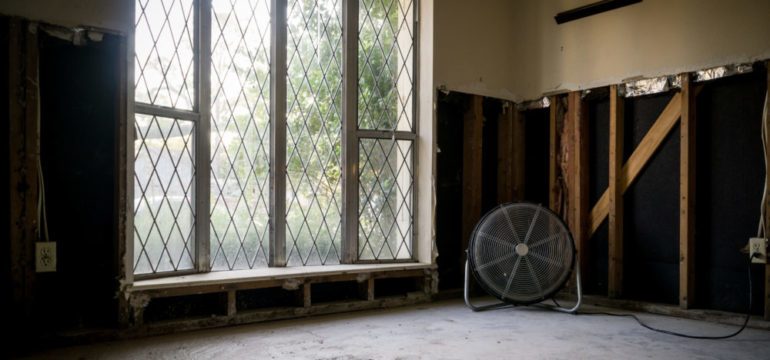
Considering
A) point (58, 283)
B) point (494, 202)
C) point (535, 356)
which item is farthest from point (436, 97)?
point (58, 283)

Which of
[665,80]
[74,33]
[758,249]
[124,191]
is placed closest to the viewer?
[74,33]

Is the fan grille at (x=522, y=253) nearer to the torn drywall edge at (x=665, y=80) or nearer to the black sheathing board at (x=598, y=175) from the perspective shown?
the black sheathing board at (x=598, y=175)

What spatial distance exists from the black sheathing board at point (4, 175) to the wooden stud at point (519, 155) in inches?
146

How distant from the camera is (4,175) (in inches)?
118

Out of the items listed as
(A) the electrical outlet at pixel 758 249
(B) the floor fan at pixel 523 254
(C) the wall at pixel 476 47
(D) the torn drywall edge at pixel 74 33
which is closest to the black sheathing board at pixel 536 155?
(C) the wall at pixel 476 47

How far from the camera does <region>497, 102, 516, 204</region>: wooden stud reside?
200 inches

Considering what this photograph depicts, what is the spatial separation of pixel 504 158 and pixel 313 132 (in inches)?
69.7

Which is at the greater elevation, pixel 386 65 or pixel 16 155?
pixel 386 65

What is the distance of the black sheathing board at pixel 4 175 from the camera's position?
2.99m

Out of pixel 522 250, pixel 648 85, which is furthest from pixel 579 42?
pixel 522 250

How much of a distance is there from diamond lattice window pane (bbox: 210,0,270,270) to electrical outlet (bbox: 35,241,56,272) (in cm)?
96

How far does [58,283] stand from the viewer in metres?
3.19

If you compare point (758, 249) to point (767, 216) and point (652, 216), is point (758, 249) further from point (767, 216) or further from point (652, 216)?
point (652, 216)

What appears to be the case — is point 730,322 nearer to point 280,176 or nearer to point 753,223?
point 753,223
